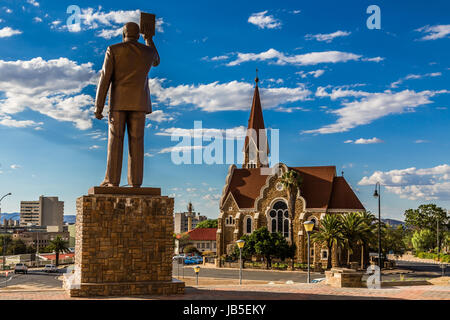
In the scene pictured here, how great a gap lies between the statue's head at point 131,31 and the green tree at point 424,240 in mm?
71561

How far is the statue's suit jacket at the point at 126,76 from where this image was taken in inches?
503

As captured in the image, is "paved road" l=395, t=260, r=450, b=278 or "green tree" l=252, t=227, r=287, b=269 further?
"green tree" l=252, t=227, r=287, b=269

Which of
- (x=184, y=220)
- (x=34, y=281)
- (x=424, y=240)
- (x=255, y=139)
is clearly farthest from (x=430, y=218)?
(x=184, y=220)

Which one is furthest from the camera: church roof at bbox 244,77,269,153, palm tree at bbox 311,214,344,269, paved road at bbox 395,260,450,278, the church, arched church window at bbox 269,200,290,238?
church roof at bbox 244,77,269,153

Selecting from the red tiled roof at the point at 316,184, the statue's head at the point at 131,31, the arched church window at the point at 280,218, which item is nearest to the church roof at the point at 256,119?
the red tiled roof at the point at 316,184

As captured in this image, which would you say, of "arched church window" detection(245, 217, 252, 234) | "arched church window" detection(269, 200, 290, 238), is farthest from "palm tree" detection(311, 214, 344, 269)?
"arched church window" detection(245, 217, 252, 234)

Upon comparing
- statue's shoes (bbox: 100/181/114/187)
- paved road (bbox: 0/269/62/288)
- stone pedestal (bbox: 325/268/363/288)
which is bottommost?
paved road (bbox: 0/269/62/288)

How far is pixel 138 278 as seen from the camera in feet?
39.6

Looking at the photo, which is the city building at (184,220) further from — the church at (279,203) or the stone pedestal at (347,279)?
the stone pedestal at (347,279)

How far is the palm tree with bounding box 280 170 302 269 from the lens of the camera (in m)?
50.5

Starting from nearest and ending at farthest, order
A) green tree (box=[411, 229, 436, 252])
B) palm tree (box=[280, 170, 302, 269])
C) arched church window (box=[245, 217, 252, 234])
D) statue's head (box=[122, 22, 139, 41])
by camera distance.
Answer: statue's head (box=[122, 22, 139, 41]) → palm tree (box=[280, 170, 302, 269]) → arched church window (box=[245, 217, 252, 234]) → green tree (box=[411, 229, 436, 252])

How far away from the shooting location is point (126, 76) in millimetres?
12859

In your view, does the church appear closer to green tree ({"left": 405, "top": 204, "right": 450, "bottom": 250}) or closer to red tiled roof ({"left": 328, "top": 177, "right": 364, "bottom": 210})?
red tiled roof ({"left": 328, "top": 177, "right": 364, "bottom": 210})

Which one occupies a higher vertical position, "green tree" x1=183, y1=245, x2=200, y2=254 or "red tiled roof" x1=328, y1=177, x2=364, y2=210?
"red tiled roof" x1=328, y1=177, x2=364, y2=210
